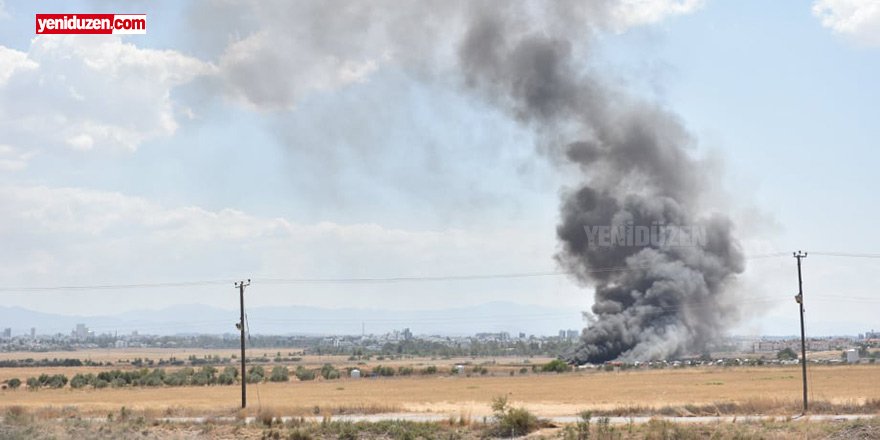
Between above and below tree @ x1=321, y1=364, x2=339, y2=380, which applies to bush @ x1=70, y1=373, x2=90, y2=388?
above

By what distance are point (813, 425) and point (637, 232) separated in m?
113

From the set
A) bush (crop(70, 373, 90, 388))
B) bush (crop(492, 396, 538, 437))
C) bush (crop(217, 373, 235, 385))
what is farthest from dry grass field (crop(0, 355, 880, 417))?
bush (crop(492, 396, 538, 437))

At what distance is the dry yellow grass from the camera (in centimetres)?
5834

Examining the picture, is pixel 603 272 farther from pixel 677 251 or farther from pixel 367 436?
pixel 367 436

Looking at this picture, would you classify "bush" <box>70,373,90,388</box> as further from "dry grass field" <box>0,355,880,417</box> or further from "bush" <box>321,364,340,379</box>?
"bush" <box>321,364,340,379</box>

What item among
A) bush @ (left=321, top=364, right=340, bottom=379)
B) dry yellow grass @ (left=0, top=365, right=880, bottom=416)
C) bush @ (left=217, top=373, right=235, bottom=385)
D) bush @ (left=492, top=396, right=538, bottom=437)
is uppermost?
bush @ (left=492, top=396, right=538, bottom=437)

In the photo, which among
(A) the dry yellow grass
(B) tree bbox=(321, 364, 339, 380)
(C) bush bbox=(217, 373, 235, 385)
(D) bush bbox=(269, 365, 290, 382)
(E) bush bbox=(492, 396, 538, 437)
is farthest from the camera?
(B) tree bbox=(321, 364, 339, 380)

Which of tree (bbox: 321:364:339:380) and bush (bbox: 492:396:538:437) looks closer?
bush (bbox: 492:396:538:437)

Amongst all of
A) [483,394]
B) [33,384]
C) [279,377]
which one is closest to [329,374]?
[279,377]

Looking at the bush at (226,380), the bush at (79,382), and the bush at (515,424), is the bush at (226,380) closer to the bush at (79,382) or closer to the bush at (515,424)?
the bush at (79,382)

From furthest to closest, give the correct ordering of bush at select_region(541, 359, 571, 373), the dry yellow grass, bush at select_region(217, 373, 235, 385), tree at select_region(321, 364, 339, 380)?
bush at select_region(541, 359, 571, 373), tree at select_region(321, 364, 339, 380), bush at select_region(217, 373, 235, 385), the dry yellow grass

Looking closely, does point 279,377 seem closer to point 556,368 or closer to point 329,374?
point 329,374

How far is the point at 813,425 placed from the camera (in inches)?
1502

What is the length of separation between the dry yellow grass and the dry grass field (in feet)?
0.24
